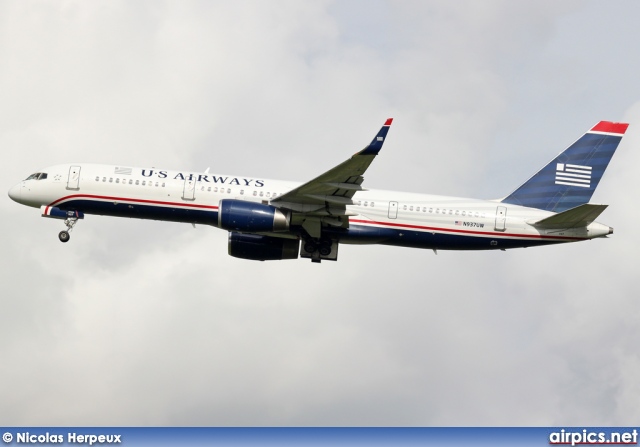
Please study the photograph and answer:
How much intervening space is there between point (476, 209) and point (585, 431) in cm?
1552

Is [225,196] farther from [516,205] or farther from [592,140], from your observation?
[592,140]

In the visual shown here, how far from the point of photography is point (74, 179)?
56.9m

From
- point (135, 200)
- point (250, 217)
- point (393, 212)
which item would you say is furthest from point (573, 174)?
point (135, 200)

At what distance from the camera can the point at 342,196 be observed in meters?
53.9

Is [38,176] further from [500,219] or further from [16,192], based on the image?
[500,219]

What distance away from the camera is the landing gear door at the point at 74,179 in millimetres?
56812

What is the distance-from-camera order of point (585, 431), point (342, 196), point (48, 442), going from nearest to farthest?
1. point (48, 442)
2. point (585, 431)
3. point (342, 196)

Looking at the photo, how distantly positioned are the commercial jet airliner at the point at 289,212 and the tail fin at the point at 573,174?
42cm

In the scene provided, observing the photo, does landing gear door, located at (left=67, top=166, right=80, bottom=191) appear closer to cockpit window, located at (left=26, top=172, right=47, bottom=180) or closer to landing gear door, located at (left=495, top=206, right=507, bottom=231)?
cockpit window, located at (left=26, top=172, right=47, bottom=180)

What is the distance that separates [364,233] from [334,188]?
4.10m

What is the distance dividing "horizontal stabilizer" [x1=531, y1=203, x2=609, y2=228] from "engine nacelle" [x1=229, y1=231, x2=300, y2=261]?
42.1 ft

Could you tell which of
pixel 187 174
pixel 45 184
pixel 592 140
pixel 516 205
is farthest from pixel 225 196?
pixel 592 140

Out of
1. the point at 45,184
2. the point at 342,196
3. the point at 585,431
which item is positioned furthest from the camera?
the point at 45,184

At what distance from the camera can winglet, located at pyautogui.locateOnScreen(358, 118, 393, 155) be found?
48.4m
